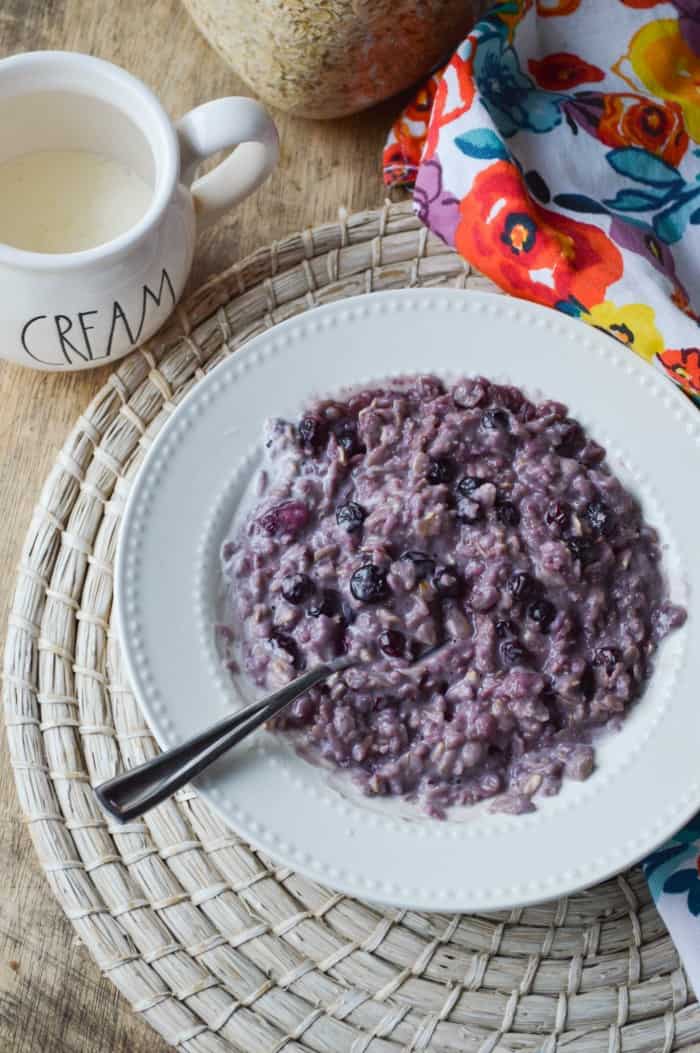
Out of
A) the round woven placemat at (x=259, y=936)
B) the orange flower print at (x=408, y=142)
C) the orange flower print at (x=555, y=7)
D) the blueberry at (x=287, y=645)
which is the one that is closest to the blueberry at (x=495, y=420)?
the round woven placemat at (x=259, y=936)

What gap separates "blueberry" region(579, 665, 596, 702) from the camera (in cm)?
142

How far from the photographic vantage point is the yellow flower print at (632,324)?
5.20 feet

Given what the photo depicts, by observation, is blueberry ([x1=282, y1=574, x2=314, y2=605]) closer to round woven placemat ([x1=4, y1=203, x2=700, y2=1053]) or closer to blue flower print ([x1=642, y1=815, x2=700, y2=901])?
round woven placemat ([x1=4, y1=203, x2=700, y2=1053])

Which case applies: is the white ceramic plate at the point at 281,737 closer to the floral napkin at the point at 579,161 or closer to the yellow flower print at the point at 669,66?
the floral napkin at the point at 579,161

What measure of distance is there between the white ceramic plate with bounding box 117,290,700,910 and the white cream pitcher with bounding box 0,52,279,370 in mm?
161

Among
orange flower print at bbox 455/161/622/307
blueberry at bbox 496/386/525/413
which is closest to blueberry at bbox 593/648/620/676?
blueberry at bbox 496/386/525/413

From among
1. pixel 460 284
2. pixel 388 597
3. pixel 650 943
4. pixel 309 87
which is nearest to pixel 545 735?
pixel 388 597

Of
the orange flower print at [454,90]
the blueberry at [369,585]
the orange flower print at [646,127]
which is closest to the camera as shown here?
the blueberry at [369,585]

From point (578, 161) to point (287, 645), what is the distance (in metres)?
0.81

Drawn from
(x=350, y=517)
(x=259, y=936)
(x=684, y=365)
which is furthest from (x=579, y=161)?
(x=259, y=936)

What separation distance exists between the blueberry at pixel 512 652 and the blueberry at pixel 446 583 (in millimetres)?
81

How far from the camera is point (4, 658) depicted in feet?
5.32

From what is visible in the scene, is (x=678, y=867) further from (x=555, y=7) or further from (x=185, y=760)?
(x=555, y=7)

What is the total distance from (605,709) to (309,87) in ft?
3.11
